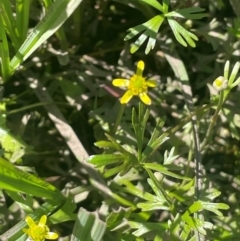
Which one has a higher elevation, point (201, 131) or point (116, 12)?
point (116, 12)

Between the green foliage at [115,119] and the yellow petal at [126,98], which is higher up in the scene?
A: the yellow petal at [126,98]

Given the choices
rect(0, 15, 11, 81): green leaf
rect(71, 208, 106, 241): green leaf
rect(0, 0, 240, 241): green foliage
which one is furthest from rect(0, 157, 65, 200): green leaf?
rect(0, 15, 11, 81): green leaf

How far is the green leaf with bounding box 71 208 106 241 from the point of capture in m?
1.00

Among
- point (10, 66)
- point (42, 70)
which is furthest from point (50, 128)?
point (10, 66)

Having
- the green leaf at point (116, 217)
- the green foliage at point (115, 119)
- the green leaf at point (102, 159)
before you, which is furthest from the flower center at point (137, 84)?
the green leaf at point (116, 217)

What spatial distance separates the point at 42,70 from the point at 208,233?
63cm

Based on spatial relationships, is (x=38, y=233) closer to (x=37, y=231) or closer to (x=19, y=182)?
(x=37, y=231)

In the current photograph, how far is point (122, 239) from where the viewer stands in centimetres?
109

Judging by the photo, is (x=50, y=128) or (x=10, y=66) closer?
(x=10, y=66)

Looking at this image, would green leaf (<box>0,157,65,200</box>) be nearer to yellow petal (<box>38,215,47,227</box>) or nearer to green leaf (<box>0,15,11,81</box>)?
yellow petal (<box>38,215,47,227</box>)

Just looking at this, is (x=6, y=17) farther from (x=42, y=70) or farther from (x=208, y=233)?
(x=208, y=233)

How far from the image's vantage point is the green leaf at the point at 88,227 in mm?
996

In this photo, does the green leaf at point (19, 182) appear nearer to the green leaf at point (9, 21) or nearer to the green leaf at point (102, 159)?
the green leaf at point (102, 159)

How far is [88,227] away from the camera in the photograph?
101 cm
